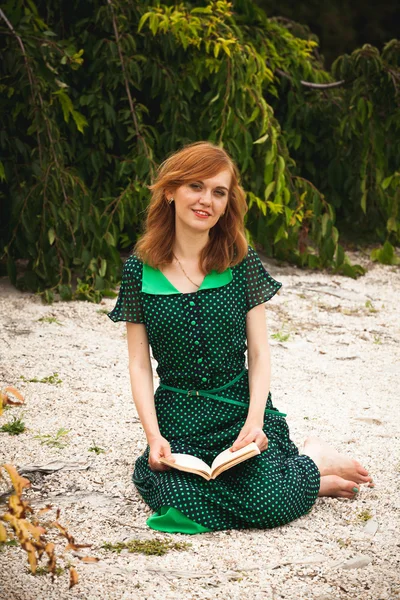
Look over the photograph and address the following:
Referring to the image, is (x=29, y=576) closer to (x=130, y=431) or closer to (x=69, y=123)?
(x=130, y=431)

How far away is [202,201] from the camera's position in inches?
90.3

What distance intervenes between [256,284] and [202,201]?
0.96 feet

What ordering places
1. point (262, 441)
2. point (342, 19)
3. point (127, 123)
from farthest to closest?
point (342, 19) < point (127, 123) < point (262, 441)

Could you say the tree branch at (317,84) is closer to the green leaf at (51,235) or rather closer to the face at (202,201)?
the green leaf at (51,235)

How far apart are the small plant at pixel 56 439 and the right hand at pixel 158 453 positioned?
0.52 m

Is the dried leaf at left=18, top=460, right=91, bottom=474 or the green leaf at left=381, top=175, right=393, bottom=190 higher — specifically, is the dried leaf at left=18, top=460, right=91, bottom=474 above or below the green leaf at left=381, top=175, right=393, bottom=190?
below

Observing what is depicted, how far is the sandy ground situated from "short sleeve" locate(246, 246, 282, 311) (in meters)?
0.58

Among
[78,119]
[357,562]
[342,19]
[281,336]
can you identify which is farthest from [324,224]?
[342,19]

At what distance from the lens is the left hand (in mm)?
2172

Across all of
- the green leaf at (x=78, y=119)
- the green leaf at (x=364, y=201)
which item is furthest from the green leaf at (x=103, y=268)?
the green leaf at (x=364, y=201)

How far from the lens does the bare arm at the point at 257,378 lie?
2.21 m

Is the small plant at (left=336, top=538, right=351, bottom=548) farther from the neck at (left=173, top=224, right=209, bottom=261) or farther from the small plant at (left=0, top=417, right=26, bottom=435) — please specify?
the small plant at (left=0, top=417, right=26, bottom=435)

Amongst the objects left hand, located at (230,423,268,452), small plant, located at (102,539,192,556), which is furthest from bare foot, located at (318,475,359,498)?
small plant, located at (102,539,192,556)

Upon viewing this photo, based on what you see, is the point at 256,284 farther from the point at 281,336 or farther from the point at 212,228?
the point at 281,336
